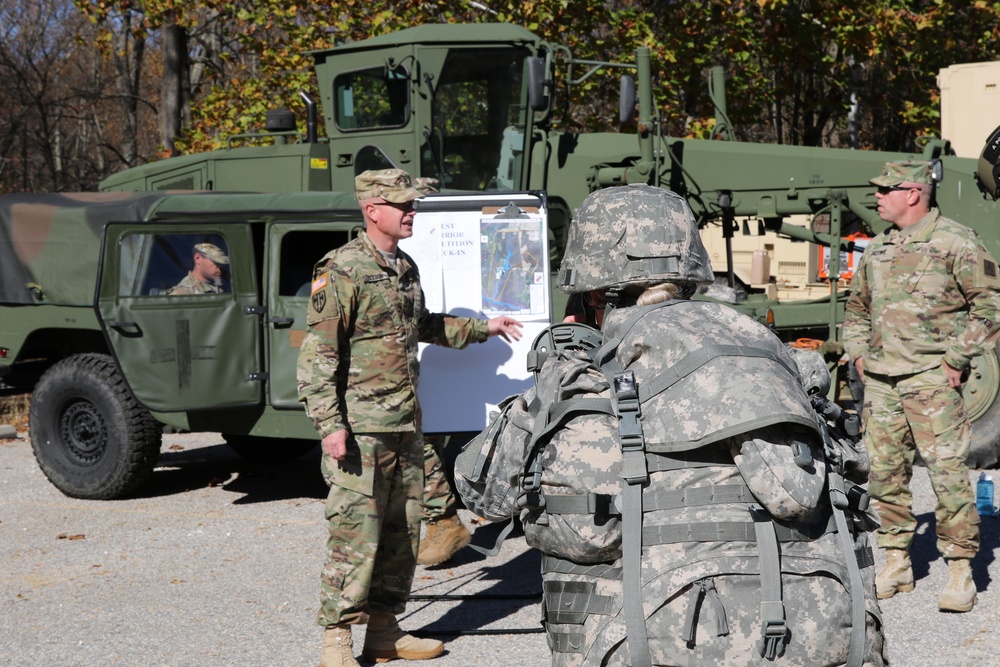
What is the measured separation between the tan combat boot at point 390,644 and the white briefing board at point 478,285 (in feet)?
4.30

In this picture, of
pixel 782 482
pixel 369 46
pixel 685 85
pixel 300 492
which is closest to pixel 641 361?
pixel 782 482

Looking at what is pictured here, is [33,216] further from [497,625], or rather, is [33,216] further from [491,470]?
[491,470]

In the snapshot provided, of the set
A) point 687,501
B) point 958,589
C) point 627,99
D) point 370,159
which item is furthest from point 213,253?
point 687,501

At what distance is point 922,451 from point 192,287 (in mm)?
4031

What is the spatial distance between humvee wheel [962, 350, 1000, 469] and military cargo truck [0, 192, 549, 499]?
4.02 m

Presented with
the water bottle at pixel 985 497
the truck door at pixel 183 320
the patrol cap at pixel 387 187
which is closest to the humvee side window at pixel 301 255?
the truck door at pixel 183 320

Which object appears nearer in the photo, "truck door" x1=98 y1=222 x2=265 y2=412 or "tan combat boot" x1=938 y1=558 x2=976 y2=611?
"tan combat boot" x1=938 y1=558 x2=976 y2=611

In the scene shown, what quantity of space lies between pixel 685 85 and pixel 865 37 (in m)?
2.24

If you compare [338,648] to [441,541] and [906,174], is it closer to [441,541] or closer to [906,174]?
[441,541]

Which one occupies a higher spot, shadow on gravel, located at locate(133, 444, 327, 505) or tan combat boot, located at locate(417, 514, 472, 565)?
tan combat boot, located at locate(417, 514, 472, 565)

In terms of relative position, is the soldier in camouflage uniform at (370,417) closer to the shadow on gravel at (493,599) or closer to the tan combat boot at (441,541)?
the shadow on gravel at (493,599)

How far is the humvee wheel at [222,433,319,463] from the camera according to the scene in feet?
28.0

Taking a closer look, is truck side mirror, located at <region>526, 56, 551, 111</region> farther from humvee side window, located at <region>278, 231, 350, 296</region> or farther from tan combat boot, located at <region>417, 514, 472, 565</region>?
tan combat boot, located at <region>417, 514, 472, 565</region>

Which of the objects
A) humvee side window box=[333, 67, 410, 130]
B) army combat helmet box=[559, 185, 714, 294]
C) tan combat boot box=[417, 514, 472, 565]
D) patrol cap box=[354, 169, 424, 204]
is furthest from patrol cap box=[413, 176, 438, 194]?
humvee side window box=[333, 67, 410, 130]
